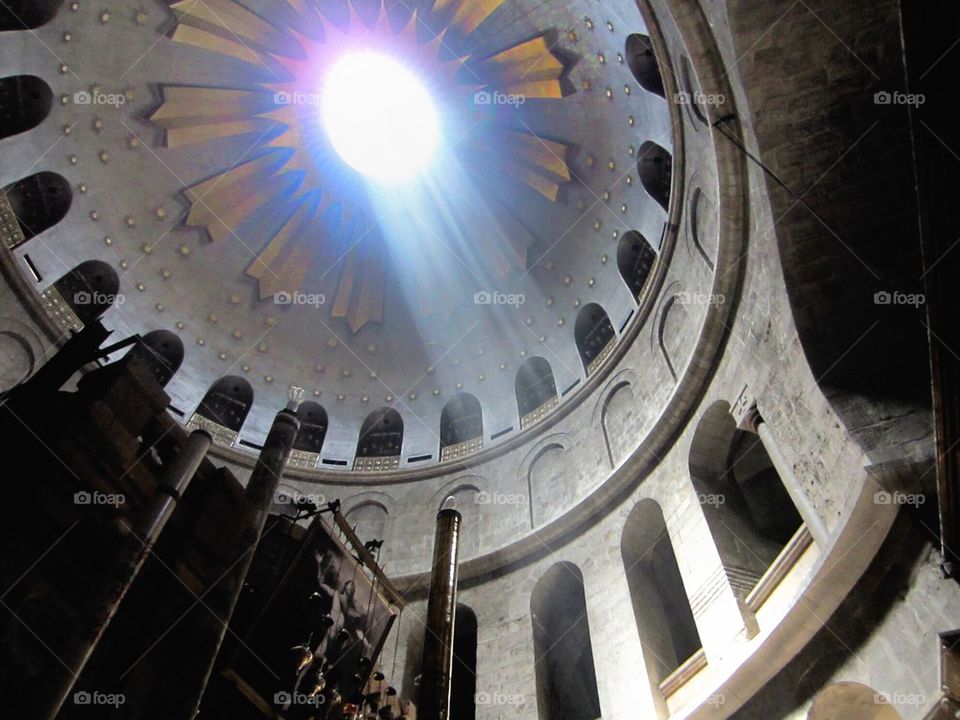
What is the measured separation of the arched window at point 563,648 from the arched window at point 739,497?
10.6 feet

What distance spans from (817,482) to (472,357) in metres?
11.8

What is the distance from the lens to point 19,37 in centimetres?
1352

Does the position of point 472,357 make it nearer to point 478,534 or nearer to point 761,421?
point 478,534

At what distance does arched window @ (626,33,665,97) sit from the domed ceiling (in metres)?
0.18

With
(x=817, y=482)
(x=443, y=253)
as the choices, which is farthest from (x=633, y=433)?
(x=443, y=253)

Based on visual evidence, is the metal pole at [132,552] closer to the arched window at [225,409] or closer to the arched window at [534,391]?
the arched window at [534,391]

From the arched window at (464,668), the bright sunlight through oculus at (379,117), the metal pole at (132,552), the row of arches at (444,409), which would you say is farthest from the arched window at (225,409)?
the metal pole at (132,552)

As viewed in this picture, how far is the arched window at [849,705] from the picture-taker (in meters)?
6.05

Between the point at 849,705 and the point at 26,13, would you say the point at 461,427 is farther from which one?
the point at 26,13

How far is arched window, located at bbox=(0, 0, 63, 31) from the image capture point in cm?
1312

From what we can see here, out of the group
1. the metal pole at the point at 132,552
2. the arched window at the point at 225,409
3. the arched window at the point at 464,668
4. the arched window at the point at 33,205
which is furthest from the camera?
the arched window at the point at 225,409

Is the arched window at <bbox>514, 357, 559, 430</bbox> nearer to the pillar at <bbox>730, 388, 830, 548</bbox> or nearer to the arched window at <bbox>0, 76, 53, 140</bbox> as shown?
the pillar at <bbox>730, 388, 830, 548</bbox>

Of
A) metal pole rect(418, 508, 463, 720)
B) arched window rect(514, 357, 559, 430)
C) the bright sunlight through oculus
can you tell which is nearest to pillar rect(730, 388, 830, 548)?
metal pole rect(418, 508, 463, 720)

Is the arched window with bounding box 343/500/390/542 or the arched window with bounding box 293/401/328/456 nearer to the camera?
the arched window with bounding box 343/500/390/542
